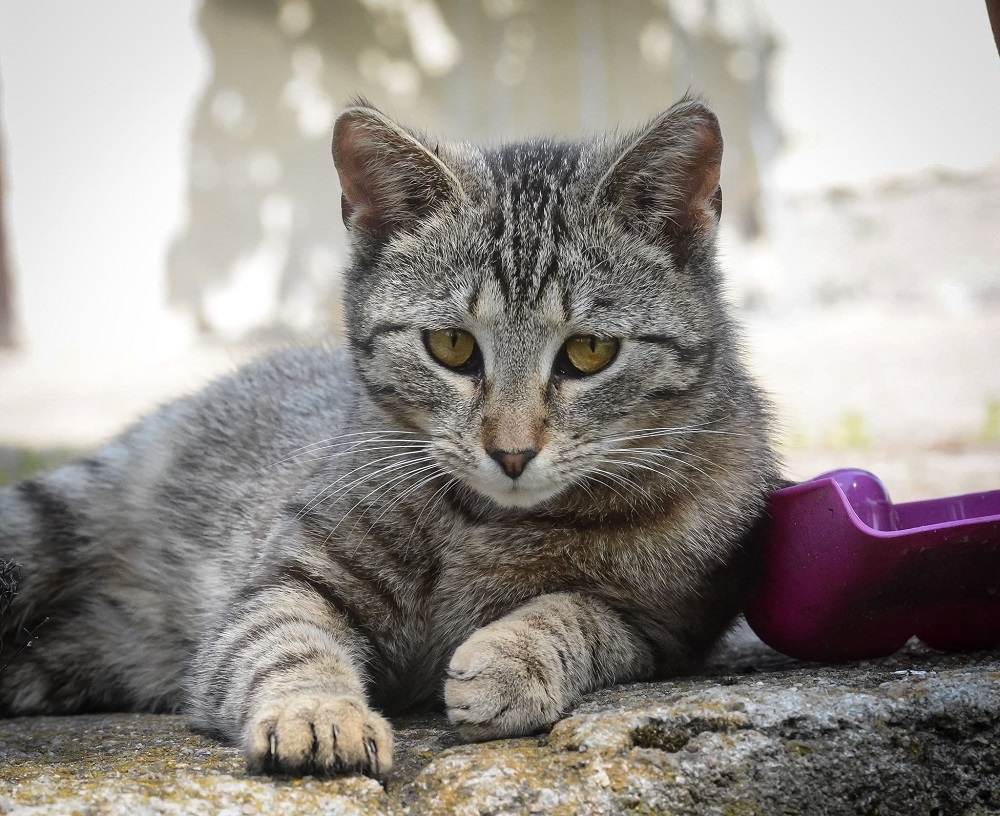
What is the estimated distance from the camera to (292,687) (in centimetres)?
193

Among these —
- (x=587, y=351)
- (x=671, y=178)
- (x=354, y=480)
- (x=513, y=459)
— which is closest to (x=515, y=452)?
(x=513, y=459)

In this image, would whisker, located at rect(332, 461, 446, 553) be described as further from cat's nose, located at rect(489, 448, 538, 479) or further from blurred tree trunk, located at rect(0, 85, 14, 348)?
blurred tree trunk, located at rect(0, 85, 14, 348)

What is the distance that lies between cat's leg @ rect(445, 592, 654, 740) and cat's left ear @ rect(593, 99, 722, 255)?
0.87 m

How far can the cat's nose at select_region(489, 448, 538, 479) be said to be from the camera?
6.79 feet

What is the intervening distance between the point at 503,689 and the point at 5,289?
324 inches

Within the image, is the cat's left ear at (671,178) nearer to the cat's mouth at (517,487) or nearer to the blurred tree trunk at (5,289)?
the cat's mouth at (517,487)

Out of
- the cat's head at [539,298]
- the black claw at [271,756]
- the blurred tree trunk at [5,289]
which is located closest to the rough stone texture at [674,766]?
the black claw at [271,756]

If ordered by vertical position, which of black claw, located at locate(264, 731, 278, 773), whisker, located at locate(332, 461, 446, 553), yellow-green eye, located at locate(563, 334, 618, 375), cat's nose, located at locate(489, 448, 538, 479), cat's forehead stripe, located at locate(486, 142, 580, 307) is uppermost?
cat's forehead stripe, located at locate(486, 142, 580, 307)

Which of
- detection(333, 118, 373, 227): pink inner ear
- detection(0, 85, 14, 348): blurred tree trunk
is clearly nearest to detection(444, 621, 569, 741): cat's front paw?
detection(333, 118, 373, 227): pink inner ear

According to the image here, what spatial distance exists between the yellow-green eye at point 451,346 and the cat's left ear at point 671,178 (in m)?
0.44

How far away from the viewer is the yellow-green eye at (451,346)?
7.42ft

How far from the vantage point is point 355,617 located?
2.30 meters

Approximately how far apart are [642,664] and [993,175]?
7012 millimetres

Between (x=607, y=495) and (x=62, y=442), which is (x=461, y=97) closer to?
(x=62, y=442)
